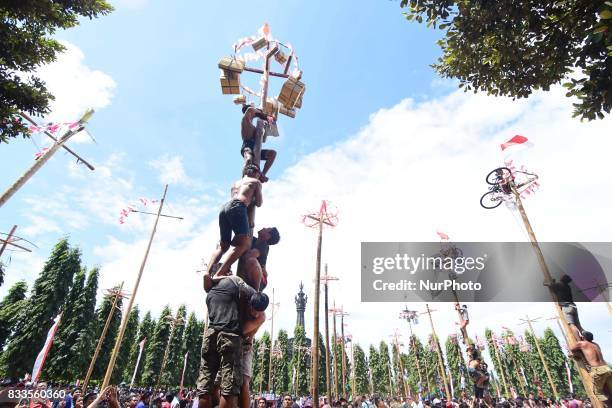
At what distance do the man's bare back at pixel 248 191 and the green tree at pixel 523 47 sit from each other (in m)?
5.34

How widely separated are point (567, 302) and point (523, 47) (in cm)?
776

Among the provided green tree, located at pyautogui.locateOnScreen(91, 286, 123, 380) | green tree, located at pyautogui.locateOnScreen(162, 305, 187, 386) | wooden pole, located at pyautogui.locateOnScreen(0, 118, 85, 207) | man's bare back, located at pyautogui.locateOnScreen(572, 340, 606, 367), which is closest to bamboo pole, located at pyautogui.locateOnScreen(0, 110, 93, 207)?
wooden pole, located at pyautogui.locateOnScreen(0, 118, 85, 207)

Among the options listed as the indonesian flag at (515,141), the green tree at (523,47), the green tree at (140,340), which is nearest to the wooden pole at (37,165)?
the green tree at (523,47)

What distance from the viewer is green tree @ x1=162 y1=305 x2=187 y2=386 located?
148ft

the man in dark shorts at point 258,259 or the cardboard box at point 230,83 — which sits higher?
the cardboard box at point 230,83

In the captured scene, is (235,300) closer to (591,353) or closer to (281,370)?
(591,353)

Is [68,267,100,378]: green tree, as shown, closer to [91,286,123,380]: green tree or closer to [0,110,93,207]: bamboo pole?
[91,286,123,380]: green tree

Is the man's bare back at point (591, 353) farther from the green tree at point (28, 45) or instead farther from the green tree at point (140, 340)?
the green tree at point (140, 340)

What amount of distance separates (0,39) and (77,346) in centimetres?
3414

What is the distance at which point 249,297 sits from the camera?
11.8 feet

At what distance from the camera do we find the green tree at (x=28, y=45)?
8710mm

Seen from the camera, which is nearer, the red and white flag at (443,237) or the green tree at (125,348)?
the red and white flag at (443,237)

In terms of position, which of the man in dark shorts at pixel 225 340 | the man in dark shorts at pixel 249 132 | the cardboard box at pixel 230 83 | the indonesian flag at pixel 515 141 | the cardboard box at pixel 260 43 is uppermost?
the indonesian flag at pixel 515 141

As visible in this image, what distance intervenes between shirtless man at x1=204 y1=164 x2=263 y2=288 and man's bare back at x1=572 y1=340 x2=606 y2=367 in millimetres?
8863
